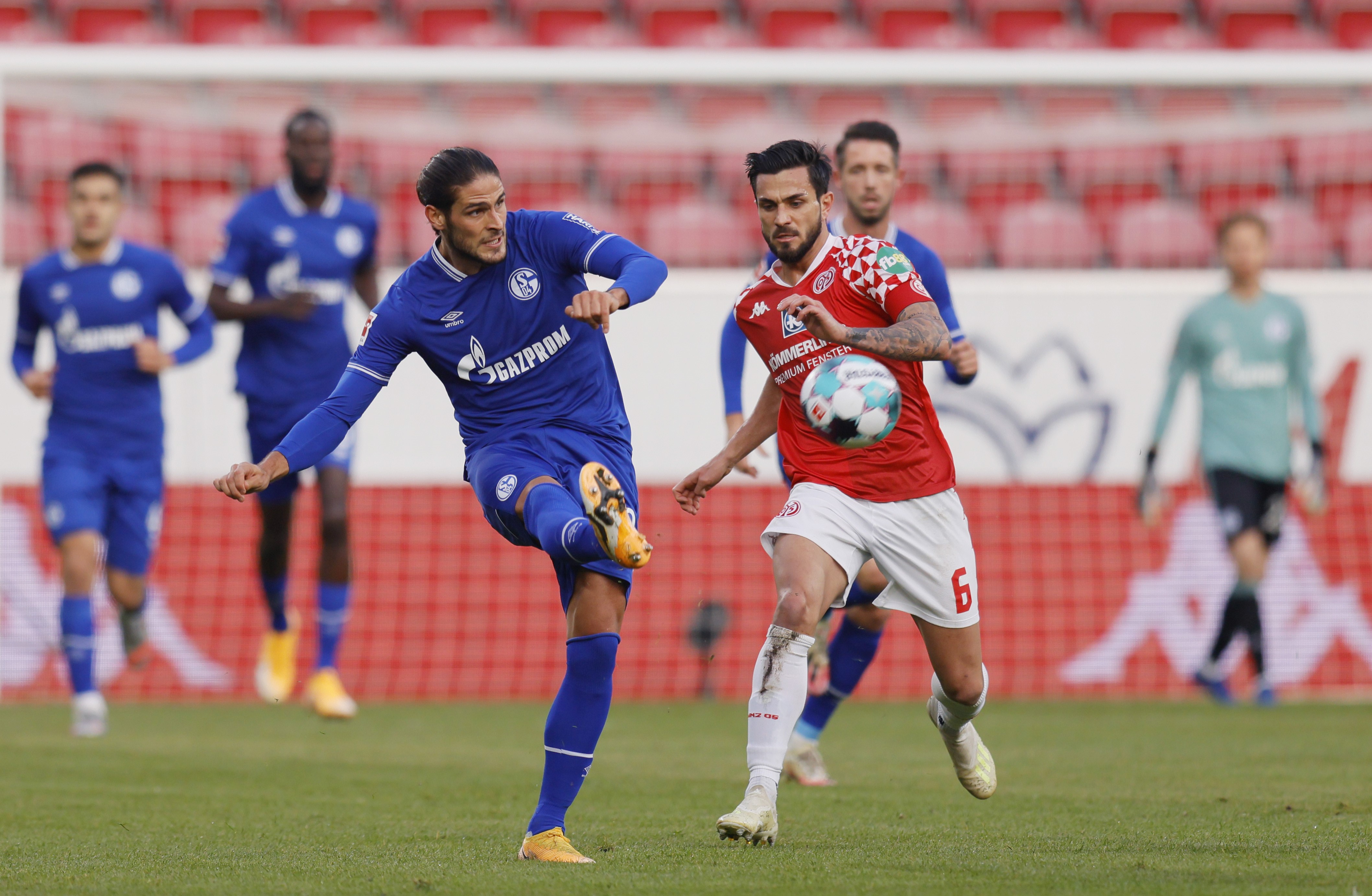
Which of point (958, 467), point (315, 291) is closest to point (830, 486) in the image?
point (315, 291)

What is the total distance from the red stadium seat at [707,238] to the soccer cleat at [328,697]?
4.80 meters

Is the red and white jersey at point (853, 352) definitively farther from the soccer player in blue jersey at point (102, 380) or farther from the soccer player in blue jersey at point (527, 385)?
the soccer player in blue jersey at point (102, 380)

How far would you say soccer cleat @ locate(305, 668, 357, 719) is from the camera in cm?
877

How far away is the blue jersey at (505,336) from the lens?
4.93 m

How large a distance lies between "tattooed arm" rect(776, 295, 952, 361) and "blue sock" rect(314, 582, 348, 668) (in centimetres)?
487

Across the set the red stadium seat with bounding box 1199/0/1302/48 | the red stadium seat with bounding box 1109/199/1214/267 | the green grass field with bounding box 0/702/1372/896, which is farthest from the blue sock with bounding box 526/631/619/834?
the red stadium seat with bounding box 1199/0/1302/48

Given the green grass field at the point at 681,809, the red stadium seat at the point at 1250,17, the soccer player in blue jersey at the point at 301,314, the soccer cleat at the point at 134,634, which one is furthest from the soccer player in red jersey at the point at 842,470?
the red stadium seat at the point at 1250,17

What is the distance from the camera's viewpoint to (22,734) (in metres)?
8.50

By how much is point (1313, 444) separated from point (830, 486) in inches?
230

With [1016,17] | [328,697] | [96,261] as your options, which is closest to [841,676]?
[328,697]

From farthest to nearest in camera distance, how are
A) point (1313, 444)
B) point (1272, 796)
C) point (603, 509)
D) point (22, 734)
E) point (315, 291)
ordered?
point (1313, 444) → point (315, 291) → point (22, 734) → point (1272, 796) → point (603, 509)

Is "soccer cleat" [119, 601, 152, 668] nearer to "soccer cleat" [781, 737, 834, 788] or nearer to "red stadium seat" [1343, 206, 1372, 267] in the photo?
"soccer cleat" [781, 737, 834, 788]

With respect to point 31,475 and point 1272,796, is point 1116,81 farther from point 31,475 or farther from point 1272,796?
point 31,475

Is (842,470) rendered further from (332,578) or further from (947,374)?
(332,578)
